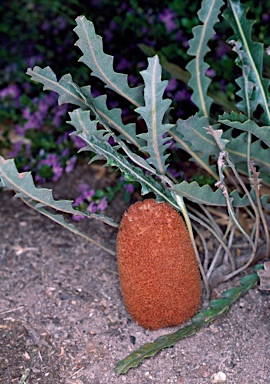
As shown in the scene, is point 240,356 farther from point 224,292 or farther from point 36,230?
point 36,230

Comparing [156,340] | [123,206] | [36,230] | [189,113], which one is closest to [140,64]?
[189,113]

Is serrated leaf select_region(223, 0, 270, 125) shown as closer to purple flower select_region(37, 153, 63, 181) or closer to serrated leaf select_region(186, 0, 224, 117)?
serrated leaf select_region(186, 0, 224, 117)

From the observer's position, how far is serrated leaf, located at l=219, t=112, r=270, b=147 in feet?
4.36

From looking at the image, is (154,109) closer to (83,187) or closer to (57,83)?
(57,83)

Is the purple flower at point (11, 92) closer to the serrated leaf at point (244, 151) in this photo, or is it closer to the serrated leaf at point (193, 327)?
the serrated leaf at point (244, 151)

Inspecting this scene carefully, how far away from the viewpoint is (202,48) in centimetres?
153

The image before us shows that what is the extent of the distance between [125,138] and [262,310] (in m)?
0.58

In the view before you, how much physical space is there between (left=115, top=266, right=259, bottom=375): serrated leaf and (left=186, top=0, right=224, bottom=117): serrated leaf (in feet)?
1.59

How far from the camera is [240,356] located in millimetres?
1394

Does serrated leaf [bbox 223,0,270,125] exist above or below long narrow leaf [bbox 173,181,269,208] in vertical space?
above

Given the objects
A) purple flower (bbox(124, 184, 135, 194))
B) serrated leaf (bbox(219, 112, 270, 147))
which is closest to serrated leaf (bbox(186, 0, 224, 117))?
serrated leaf (bbox(219, 112, 270, 147))

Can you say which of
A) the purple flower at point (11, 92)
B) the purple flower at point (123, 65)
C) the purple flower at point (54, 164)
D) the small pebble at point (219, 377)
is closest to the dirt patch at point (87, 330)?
the small pebble at point (219, 377)

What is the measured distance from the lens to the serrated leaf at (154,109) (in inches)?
48.7

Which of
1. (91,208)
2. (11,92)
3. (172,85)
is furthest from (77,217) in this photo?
(11,92)
